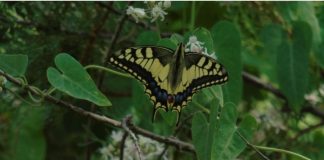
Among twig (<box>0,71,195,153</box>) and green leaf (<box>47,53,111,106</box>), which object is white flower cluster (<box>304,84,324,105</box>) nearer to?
twig (<box>0,71,195,153</box>)

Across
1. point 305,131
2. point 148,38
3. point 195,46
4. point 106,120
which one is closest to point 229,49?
point 148,38

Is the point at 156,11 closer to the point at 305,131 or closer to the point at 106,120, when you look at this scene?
the point at 106,120

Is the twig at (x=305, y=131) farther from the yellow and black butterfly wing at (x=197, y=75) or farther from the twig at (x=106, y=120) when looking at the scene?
the yellow and black butterfly wing at (x=197, y=75)

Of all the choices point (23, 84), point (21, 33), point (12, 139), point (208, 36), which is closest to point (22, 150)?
point (12, 139)

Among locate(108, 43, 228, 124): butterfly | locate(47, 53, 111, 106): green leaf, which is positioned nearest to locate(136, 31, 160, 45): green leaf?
locate(108, 43, 228, 124): butterfly

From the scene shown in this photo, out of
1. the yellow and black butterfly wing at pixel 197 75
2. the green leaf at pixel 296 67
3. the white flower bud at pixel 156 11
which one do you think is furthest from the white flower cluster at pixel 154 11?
the green leaf at pixel 296 67
